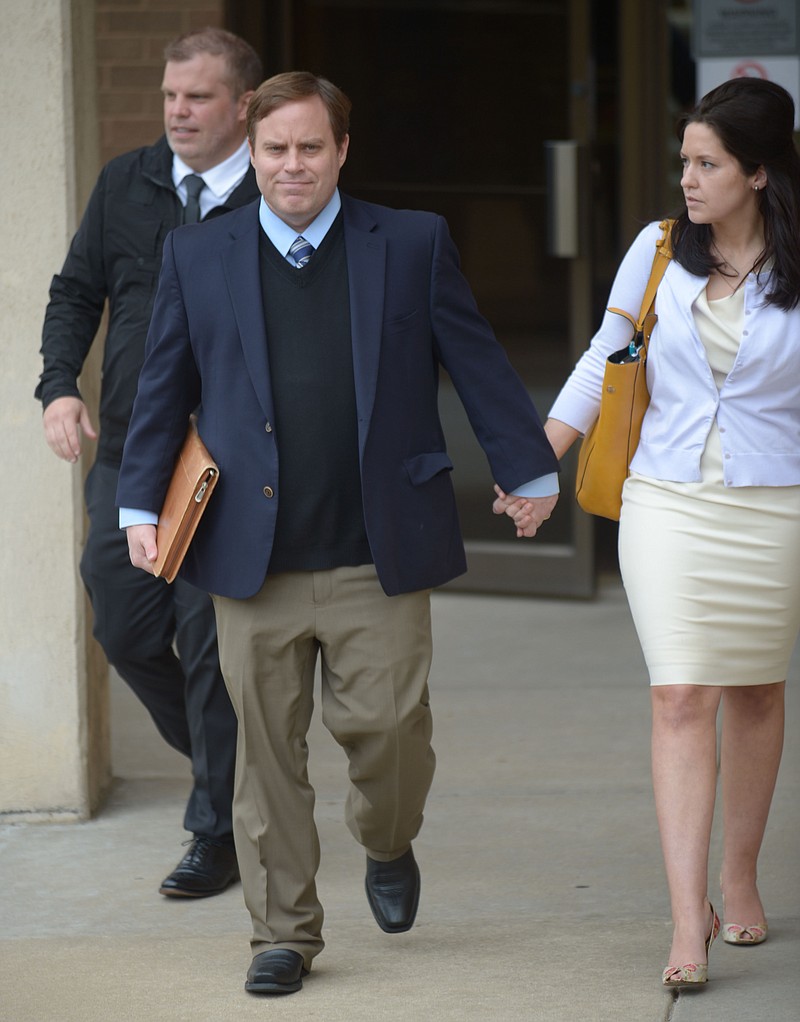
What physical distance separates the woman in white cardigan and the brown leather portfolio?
65cm

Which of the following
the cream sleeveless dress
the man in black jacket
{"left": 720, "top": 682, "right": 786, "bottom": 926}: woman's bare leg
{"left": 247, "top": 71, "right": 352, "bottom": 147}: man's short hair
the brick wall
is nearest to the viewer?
{"left": 247, "top": 71, "right": 352, "bottom": 147}: man's short hair

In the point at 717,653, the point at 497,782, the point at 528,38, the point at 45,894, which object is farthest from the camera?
the point at 528,38

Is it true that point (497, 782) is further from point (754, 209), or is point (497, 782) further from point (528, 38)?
point (528, 38)

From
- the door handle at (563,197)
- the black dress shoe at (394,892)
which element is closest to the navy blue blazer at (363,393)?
the black dress shoe at (394,892)

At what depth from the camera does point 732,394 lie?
3740 mm

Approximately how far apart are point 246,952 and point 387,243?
1632 mm

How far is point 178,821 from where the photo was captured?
499 cm

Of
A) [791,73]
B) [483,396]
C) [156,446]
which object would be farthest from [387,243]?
[791,73]

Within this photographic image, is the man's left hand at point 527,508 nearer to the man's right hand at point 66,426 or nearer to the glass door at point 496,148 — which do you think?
the man's right hand at point 66,426

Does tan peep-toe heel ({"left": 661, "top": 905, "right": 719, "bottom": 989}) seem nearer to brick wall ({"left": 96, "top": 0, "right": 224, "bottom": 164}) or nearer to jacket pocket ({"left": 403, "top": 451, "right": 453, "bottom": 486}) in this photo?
jacket pocket ({"left": 403, "top": 451, "right": 453, "bottom": 486})

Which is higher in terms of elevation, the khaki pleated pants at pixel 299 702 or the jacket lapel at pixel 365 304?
the jacket lapel at pixel 365 304

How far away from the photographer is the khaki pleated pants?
149 inches

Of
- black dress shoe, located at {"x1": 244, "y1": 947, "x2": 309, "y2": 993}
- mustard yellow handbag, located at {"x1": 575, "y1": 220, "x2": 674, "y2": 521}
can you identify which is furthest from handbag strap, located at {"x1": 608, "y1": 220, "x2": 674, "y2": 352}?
black dress shoe, located at {"x1": 244, "y1": 947, "x2": 309, "y2": 993}

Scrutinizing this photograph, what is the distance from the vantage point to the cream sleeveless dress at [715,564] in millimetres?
3766
